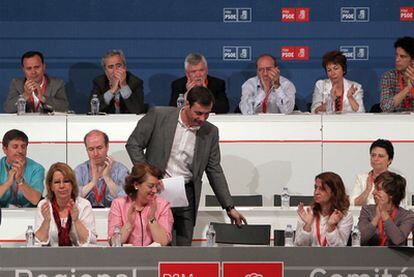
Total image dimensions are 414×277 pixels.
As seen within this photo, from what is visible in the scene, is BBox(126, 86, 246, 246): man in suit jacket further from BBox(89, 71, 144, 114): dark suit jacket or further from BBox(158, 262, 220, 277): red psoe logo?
BBox(89, 71, 144, 114): dark suit jacket

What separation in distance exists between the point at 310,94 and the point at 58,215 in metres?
4.45

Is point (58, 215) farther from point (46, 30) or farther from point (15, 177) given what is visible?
point (46, 30)

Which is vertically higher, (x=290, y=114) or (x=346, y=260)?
(x=290, y=114)

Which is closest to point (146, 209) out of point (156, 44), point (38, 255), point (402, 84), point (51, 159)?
point (38, 255)

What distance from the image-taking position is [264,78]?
1019 cm

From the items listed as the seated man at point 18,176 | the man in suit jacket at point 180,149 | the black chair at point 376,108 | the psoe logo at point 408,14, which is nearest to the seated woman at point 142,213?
the man in suit jacket at point 180,149

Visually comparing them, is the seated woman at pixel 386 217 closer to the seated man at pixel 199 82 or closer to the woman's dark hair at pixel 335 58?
the woman's dark hair at pixel 335 58

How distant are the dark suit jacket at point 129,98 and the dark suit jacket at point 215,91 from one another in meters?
0.29

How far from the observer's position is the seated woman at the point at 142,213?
7.51 m

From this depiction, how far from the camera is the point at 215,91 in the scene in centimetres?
1035

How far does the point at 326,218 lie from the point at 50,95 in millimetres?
3451

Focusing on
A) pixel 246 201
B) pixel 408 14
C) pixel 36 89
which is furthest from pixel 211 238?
pixel 408 14

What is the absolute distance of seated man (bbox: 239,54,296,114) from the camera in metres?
10.2

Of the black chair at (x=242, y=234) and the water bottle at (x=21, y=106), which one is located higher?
the water bottle at (x=21, y=106)
